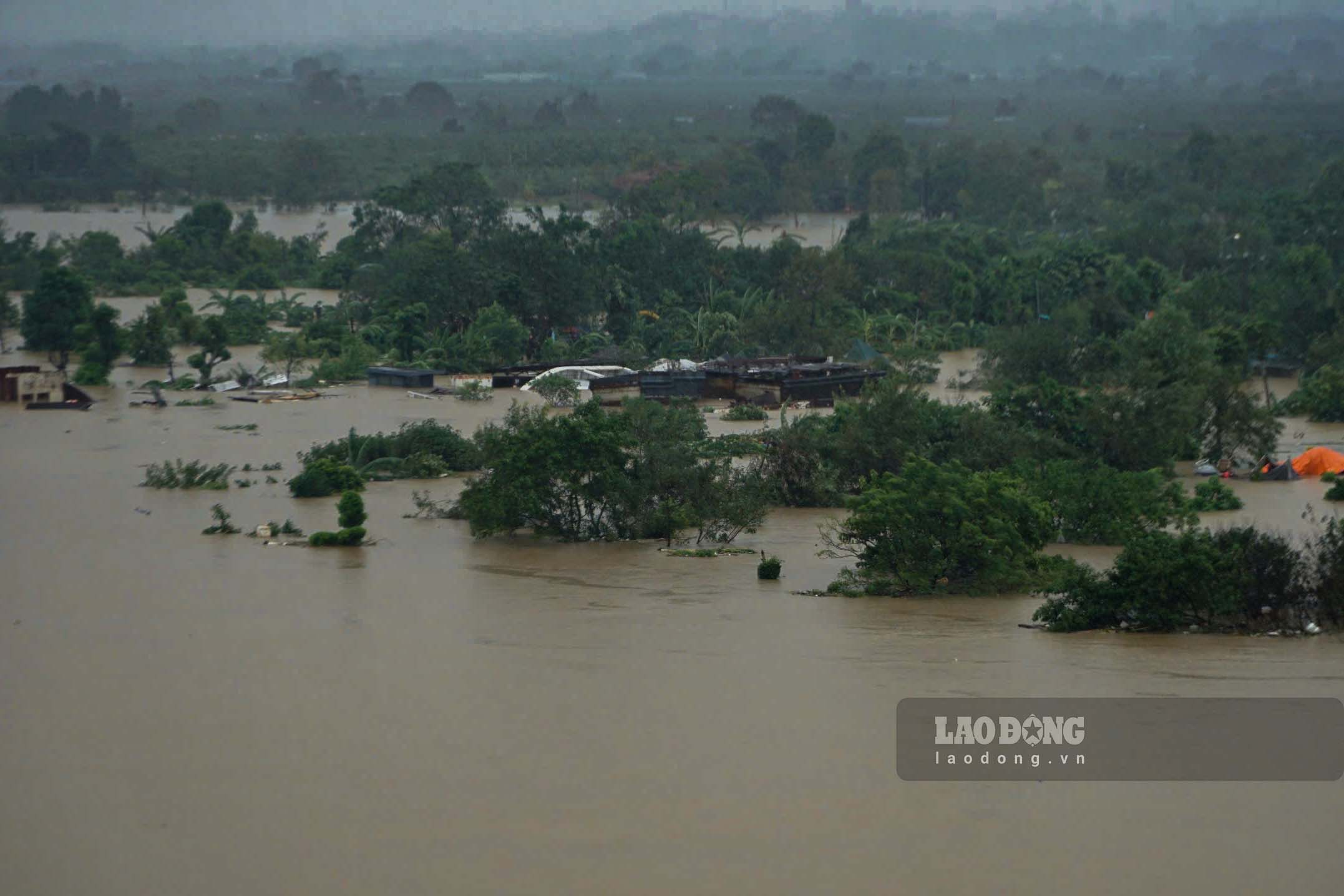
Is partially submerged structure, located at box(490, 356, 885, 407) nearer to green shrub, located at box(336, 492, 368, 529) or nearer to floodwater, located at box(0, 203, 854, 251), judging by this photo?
green shrub, located at box(336, 492, 368, 529)

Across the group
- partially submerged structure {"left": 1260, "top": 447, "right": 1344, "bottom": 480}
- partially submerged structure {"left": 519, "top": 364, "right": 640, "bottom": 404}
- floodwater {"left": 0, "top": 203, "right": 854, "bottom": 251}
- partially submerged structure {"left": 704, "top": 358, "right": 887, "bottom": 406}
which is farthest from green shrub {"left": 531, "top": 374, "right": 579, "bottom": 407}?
floodwater {"left": 0, "top": 203, "right": 854, "bottom": 251}

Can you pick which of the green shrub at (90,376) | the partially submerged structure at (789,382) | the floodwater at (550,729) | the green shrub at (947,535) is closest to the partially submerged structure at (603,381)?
the partially submerged structure at (789,382)

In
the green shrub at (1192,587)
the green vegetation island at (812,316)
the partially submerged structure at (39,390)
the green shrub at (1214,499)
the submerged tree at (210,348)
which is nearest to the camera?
the green shrub at (1192,587)

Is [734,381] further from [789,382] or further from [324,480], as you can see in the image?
[324,480]

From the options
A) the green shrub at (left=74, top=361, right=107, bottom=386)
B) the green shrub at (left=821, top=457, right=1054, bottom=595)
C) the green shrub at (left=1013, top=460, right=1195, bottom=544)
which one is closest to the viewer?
the green shrub at (left=821, top=457, right=1054, bottom=595)

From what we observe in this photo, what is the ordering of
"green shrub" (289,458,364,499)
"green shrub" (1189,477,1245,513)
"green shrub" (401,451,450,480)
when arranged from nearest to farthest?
"green shrub" (1189,477,1245,513) → "green shrub" (289,458,364,499) → "green shrub" (401,451,450,480)

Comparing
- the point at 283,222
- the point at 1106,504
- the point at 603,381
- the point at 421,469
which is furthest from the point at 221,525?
the point at 283,222

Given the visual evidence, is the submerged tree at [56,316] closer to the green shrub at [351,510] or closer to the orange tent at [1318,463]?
the green shrub at [351,510]
